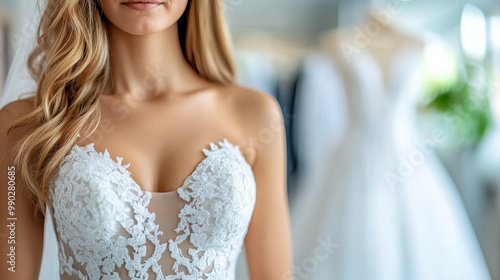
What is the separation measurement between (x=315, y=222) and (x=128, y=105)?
1392 mm

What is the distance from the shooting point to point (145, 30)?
111cm

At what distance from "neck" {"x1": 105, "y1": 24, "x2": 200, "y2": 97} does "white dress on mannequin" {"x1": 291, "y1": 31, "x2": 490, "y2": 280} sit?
1.23 meters

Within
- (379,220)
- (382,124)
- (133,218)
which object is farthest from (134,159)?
(382,124)

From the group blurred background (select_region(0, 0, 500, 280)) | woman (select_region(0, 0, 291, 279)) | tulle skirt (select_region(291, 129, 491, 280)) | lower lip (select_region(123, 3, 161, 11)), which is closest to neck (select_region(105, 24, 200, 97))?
woman (select_region(0, 0, 291, 279))

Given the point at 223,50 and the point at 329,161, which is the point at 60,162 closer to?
the point at 223,50

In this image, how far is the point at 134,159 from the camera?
113cm

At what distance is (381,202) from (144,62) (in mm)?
1395

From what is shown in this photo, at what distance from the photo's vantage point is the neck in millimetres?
1198

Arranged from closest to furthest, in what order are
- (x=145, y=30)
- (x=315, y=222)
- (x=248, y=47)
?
(x=145, y=30), (x=315, y=222), (x=248, y=47)

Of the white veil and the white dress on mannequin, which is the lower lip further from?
the white dress on mannequin

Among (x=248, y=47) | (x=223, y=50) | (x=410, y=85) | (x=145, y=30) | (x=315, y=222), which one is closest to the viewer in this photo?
(x=145, y=30)

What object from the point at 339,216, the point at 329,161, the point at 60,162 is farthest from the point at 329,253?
the point at 60,162

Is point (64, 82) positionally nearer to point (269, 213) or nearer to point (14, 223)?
point (14, 223)

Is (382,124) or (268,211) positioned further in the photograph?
(382,124)
